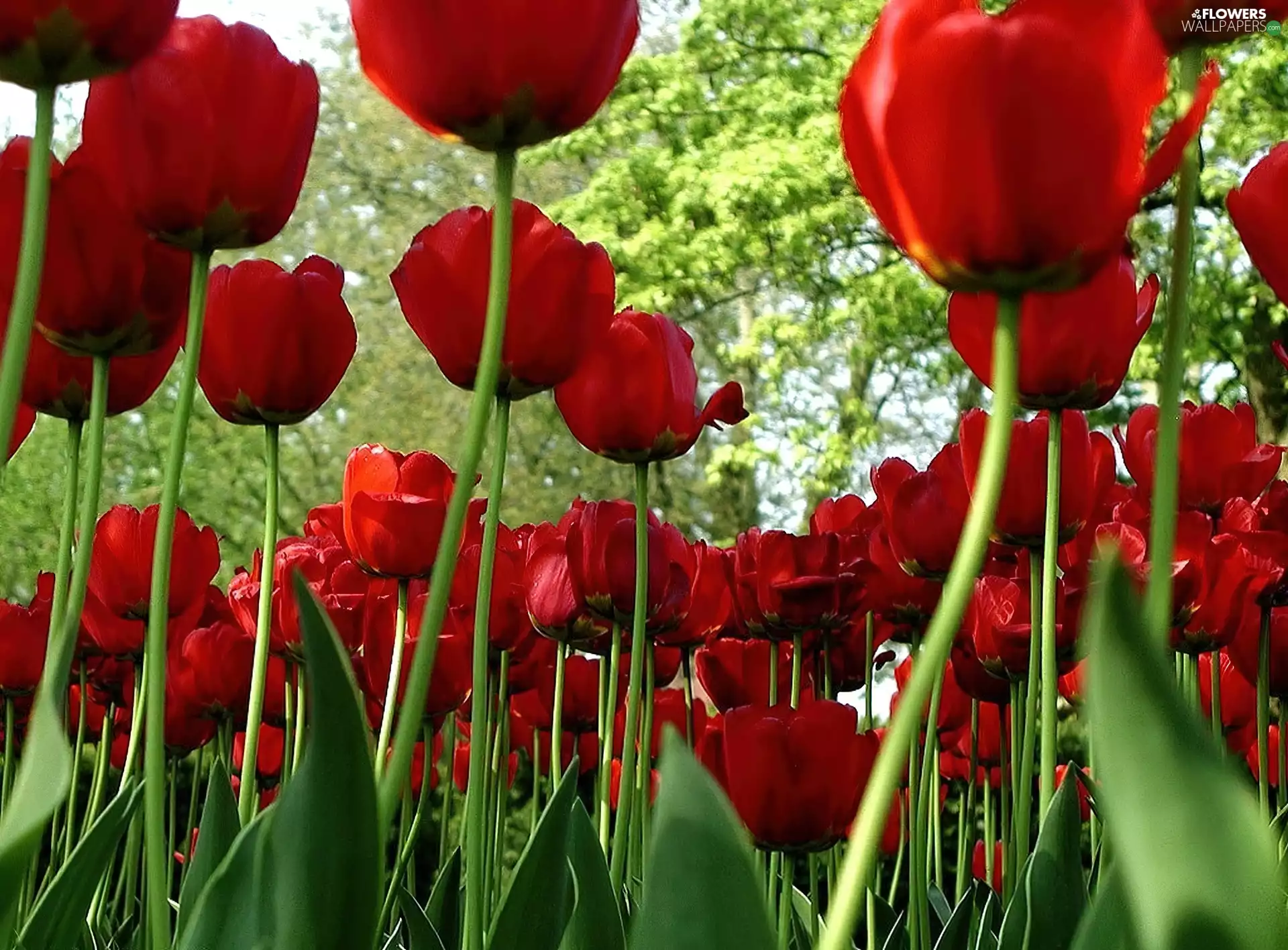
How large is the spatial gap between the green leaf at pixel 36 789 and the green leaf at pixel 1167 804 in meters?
0.36

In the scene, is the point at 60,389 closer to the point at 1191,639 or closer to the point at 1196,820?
the point at 1196,820

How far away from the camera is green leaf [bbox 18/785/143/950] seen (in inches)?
33.0

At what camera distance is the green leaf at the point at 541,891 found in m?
0.87

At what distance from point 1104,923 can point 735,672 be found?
4.27 ft

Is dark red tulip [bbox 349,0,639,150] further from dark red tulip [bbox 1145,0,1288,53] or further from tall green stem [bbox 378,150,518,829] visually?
dark red tulip [bbox 1145,0,1288,53]

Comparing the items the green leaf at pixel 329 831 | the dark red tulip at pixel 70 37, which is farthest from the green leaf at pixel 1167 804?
the dark red tulip at pixel 70 37

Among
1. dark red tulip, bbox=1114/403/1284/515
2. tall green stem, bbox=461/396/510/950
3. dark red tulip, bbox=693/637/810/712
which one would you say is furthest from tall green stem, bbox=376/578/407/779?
dark red tulip, bbox=1114/403/1284/515

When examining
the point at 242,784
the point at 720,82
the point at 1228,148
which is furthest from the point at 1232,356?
the point at 242,784

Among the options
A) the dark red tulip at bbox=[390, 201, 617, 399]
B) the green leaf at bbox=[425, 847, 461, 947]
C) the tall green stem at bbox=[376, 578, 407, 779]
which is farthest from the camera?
the green leaf at bbox=[425, 847, 461, 947]

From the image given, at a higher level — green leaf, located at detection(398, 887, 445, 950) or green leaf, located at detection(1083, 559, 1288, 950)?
green leaf, located at detection(1083, 559, 1288, 950)

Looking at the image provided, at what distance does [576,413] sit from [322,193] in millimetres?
12464

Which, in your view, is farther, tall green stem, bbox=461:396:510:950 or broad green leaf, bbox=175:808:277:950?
tall green stem, bbox=461:396:510:950

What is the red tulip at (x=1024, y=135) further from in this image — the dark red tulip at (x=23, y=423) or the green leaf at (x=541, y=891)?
the dark red tulip at (x=23, y=423)

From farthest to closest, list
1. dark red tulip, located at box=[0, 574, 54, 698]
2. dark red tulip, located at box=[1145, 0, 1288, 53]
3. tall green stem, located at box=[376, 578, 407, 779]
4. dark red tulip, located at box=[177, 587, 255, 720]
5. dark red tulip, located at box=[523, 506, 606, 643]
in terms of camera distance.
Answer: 1. dark red tulip, located at box=[0, 574, 54, 698]
2. dark red tulip, located at box=[177, 587, 255, 720]
3. dark red tulip, located at box=[523, 506, 606, 643]
4. tall green stem, located at box=[376, 578, 407, 779]
5. dark red tulip, located at box=[1145, 0, 1288, 53]
